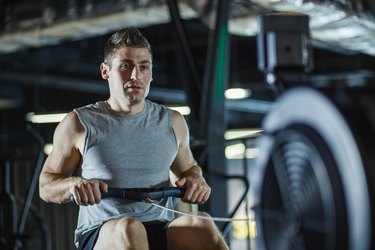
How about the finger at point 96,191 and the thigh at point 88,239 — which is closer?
the finger at point 96,191

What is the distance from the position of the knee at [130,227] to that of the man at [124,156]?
0.07 meters

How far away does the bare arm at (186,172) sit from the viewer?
198 cm

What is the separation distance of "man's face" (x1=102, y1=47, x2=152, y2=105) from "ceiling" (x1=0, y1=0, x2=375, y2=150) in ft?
1.60

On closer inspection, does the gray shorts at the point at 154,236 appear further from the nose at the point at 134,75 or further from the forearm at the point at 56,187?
the nose at the point at 134,75

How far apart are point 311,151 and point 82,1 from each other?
3570 millimetres

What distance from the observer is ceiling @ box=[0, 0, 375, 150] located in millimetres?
4359

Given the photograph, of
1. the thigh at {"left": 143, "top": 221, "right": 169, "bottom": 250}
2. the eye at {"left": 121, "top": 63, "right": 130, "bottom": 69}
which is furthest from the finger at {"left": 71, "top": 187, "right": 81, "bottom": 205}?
the eye at {"left": 121, "top": 63, "right": 130, "bottom": 69}

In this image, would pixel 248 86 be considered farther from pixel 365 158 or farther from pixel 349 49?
pixel 365 158

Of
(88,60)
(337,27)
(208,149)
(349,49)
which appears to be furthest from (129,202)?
(88,60)

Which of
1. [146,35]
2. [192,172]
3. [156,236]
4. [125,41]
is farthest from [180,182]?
[146,35]

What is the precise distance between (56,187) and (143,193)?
0.24m

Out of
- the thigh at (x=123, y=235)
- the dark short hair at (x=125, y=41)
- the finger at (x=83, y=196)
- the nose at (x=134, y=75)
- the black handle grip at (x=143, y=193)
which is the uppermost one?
the dark short hair at (x=125, y=41)

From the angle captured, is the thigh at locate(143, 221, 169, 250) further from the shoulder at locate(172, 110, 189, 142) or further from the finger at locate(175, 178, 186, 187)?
the shoulder at locate(172, 110, 189, 142)

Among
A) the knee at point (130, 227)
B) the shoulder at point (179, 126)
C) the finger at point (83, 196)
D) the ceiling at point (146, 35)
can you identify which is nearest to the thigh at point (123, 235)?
the knee at point (130, 227)
